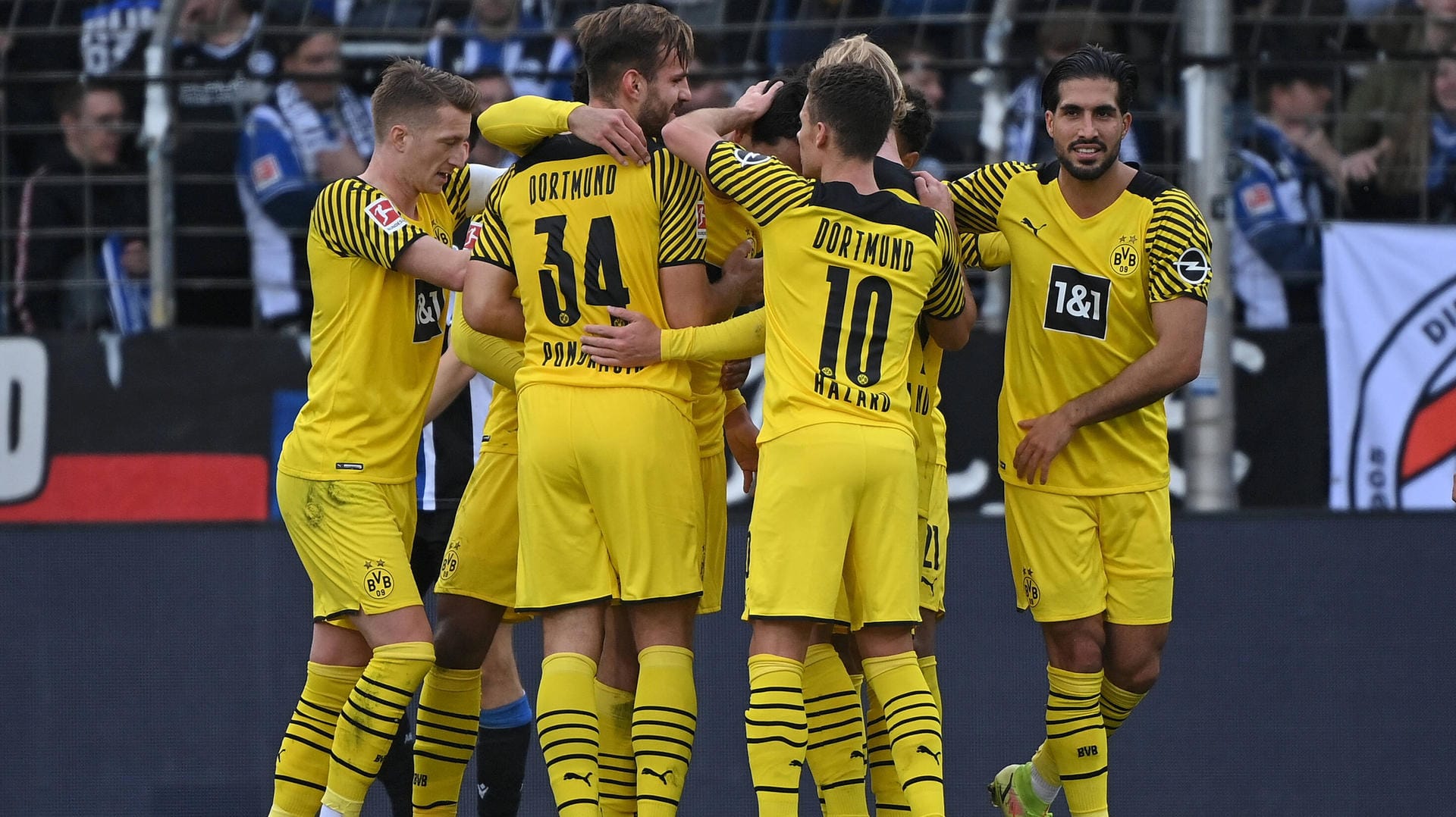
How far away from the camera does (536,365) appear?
16.0 feet

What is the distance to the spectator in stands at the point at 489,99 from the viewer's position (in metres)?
7.65

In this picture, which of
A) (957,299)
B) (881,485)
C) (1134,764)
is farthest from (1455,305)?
(881,485)

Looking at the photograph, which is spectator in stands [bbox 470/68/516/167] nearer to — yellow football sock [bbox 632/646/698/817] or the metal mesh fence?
the metal mesh fence

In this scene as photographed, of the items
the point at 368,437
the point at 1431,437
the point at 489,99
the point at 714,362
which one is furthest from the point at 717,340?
the point at 1431,437

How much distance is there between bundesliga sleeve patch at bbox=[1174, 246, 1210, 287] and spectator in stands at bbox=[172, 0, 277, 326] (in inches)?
167

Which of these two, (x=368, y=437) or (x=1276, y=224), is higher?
(x=1276, y=224)

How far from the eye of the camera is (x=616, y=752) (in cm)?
510

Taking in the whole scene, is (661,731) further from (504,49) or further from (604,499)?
(504,49)

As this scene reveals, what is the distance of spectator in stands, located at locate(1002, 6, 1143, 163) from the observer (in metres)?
7.71

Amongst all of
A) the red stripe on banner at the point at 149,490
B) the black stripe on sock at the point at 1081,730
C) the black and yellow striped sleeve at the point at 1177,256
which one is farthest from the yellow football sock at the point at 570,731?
the red stripe on banner at the point at 149,490

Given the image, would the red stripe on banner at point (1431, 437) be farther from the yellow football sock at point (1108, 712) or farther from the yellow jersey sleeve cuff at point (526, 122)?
the yellow jersey sleeve cuff at point (526, 122)

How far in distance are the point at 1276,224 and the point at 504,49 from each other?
3460 millimetres

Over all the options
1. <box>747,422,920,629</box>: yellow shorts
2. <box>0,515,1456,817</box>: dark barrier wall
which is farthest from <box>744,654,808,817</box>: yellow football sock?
<box>0,515,1456,817</box>: dark barrier wall

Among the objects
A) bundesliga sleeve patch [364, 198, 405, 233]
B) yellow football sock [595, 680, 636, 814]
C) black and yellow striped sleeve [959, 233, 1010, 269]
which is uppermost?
bundesliga sleeve patch [364, 198, 405, 233]
